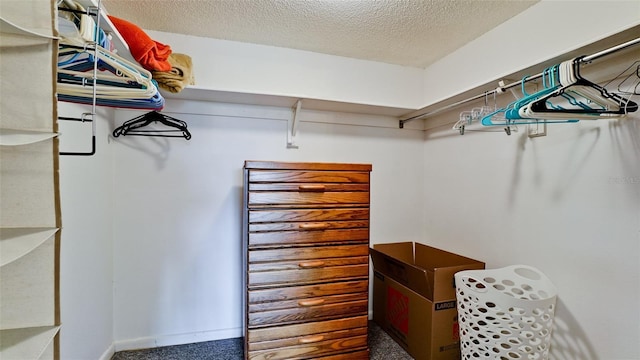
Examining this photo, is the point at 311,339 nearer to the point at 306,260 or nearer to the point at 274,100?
the point at 306,260

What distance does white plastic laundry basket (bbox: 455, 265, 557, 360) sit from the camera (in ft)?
4.24

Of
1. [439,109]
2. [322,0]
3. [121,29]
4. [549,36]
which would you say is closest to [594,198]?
[549,36]

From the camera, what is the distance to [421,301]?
1761mm

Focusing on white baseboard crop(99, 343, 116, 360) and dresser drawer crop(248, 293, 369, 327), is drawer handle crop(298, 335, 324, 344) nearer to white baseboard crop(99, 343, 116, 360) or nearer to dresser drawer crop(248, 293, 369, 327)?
dresser drawer crop(248, 293, 369, 327)

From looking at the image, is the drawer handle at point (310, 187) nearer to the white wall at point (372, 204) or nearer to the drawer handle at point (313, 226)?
the drawer handle at point (313, 226)

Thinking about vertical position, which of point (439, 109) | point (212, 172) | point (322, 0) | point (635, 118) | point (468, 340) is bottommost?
point (468, 340)

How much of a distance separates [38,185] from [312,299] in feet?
4.55

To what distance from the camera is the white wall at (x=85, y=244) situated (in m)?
1.31

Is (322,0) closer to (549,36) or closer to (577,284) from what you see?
(549,36)

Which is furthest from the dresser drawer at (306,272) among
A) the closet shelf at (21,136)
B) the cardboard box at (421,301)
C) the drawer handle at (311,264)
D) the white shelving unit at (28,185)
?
the closet shelf at (21,136)

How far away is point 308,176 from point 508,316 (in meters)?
1.14

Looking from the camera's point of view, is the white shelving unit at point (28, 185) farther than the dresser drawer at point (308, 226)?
No

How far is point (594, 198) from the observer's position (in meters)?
1.31

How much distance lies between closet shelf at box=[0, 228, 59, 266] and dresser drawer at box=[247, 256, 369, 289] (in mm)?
1117
